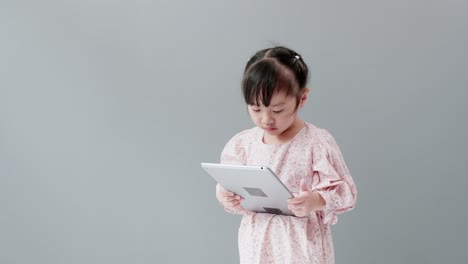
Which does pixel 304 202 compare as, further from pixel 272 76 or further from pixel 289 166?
pixel 272 76

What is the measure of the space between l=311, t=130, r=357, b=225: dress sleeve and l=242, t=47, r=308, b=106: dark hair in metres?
0.14

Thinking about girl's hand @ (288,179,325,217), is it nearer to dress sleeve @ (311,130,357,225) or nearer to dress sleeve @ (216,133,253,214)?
dress sleeve @ (311,130,357,225)

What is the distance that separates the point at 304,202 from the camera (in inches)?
56.8

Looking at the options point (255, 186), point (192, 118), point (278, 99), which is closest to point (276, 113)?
point (278, 99)

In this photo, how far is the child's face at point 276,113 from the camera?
1522 mm

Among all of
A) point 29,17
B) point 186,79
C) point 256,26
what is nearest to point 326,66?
point 256,26

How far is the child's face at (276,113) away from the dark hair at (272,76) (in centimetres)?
1

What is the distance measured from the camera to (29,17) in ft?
7.55

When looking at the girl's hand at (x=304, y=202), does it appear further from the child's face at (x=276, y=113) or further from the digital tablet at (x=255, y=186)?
the child's face at (x=276, y=113)

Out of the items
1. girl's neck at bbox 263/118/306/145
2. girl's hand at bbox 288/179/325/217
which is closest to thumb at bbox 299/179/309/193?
girl's hand at bbox 288/179/325/217

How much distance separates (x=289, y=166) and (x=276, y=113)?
14 cm

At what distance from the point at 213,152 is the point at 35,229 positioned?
0.71 meters

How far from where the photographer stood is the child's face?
4.99 ft

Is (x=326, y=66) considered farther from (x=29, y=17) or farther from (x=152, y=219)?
(x=29, y=17)
